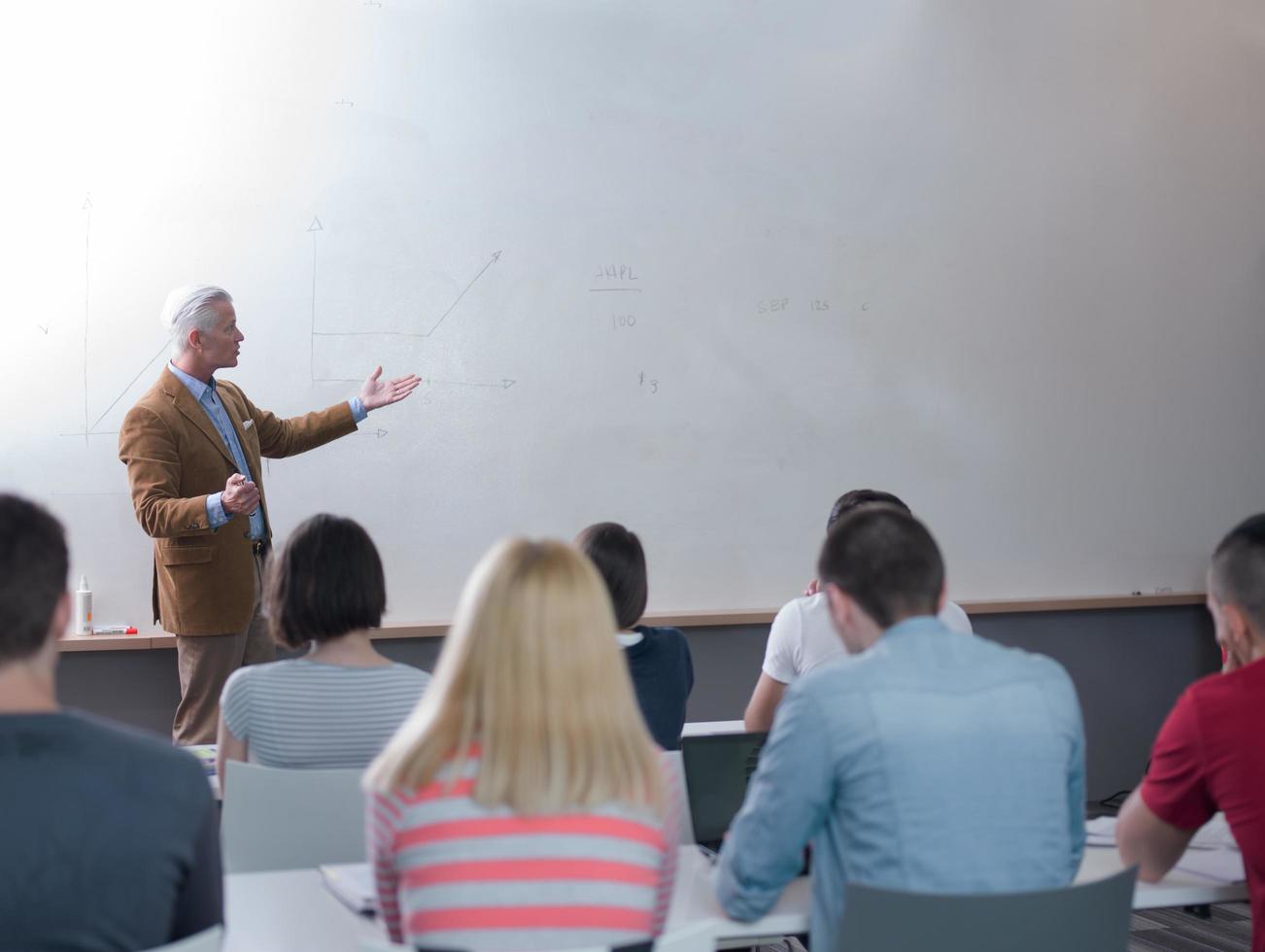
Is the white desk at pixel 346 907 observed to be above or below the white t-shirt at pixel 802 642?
below

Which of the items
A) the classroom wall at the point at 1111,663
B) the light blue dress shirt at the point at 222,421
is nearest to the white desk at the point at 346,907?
the light blue dress shirt at the point at 222,421

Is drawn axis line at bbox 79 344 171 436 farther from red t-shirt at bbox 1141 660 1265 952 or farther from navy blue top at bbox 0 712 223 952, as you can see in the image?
red t-shirt at bbox 1141 660 1265 952

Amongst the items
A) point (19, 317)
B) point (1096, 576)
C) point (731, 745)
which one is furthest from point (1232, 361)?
point (19, 317)

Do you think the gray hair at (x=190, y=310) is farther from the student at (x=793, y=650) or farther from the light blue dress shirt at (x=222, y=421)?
the student at (x=793, y=650)

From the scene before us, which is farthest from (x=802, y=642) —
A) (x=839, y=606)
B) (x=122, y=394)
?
(x=122, y=394)

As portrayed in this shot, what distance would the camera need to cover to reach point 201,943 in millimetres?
1272

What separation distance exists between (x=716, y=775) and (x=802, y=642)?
73 cm

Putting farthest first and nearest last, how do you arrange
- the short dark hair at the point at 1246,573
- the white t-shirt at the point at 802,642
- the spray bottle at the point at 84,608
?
the spray bottle at the point at 84,608
the white t-shirt at the point at 802,642
the short dark hair at the point at 1246,573

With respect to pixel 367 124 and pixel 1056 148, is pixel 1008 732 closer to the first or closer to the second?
pixel 367 124

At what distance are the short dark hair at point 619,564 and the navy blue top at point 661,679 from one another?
0.06 metres

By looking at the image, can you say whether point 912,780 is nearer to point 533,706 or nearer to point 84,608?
point 533,706

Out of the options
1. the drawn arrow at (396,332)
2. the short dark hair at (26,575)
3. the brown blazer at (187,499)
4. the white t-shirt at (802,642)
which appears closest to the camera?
the short dark hair at (26,575)

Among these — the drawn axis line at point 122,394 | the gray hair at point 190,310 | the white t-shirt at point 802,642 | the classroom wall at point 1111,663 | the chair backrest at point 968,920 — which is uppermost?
the gray hair at point 190,310

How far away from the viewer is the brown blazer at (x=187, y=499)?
376 cm
